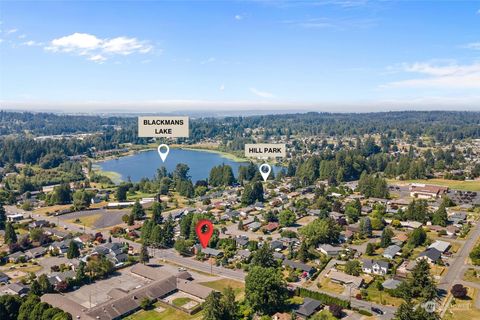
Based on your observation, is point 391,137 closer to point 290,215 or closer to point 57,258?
point 290,215

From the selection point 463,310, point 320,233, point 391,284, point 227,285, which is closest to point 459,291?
point 463,310

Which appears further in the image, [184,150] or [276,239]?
[184,150]

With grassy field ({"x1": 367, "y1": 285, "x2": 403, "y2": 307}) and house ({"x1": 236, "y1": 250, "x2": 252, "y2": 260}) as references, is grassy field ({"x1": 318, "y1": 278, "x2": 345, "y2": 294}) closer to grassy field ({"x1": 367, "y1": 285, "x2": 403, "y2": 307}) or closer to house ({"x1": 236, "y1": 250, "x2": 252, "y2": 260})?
grassy field ({"x1": 367, "y1": 285, "x2": 403, "y2": 307})

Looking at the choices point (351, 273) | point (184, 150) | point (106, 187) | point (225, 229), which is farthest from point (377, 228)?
point (184, 150)

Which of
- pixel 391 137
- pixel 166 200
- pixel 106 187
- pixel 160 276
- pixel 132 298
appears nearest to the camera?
pixel 132 298

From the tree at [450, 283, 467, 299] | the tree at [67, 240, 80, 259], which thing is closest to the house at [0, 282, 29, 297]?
the tree at [67, 240, 80, 259]

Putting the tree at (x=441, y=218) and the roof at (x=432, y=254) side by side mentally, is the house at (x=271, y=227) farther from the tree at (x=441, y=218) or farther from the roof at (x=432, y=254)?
the tree at (x=441, y=218)
